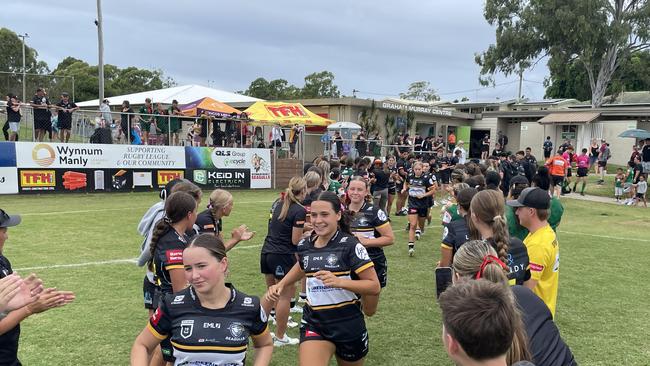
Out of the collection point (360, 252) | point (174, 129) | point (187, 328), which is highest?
point (174, 129)

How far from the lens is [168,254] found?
3627mm

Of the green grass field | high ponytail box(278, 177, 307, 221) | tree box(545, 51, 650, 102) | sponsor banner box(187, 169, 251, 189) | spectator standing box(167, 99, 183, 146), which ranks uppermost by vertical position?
tree box(545, 51, 650, 102)

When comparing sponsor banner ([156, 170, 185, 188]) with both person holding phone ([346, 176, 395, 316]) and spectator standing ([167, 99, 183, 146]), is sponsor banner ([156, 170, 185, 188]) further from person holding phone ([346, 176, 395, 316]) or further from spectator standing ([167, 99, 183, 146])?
person holding phone ([346, 176, 395, 316])

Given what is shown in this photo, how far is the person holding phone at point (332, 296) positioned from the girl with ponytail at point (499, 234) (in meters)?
0.99

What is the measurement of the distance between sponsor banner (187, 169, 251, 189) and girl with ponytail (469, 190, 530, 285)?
658 inches

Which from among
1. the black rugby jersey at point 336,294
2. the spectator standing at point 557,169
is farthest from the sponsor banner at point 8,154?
the spectator standing at point 557,169

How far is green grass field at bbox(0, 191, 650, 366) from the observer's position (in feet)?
17.4

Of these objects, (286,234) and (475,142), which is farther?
(475,142)

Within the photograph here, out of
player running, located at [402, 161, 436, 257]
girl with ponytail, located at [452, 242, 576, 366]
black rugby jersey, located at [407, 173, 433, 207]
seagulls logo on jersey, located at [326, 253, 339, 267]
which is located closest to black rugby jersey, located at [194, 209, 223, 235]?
seagulls logo on jersey, located at [326, 253, 339, 267]

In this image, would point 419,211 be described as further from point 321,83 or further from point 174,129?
point 321,83

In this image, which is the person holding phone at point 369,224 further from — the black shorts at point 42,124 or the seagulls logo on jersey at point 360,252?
the black shorts at point 42,124

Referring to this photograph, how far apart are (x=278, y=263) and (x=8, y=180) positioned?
1423 cm

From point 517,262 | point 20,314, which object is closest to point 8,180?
point 20,314

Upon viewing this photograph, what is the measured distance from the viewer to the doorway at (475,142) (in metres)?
40.4
